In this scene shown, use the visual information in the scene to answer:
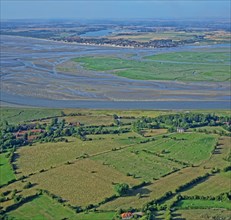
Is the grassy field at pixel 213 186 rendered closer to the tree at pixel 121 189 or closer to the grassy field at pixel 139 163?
the grassy field at pixel 139 163

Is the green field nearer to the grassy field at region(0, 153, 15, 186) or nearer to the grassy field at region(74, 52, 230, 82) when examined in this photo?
the grassy field at region(0, 153, 15, 186)

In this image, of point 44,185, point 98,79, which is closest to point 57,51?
point 98,79

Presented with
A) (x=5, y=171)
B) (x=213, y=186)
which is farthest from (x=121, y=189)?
(x=5, y=171)

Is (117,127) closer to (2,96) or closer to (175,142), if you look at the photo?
(175,142)

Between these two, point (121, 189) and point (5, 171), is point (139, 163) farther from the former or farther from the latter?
point (5, 171)

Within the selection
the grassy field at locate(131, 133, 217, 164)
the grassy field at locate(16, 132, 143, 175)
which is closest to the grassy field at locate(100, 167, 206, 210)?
the grassy field at locate(131, 133, 217, 164)

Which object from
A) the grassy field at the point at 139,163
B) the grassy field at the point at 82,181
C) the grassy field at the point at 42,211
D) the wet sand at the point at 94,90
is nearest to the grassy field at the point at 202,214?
the grassy field at the point at 82,181
